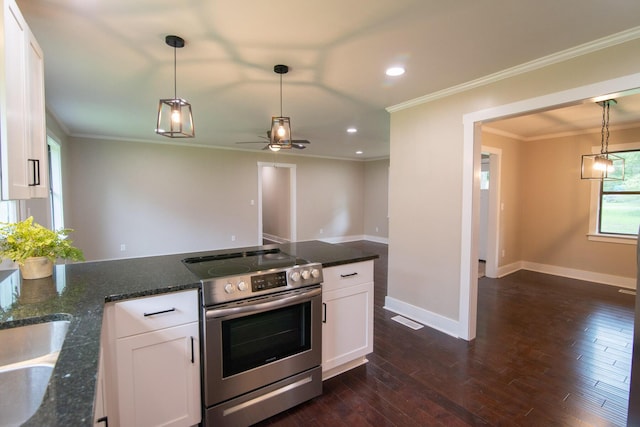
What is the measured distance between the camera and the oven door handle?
165 cm

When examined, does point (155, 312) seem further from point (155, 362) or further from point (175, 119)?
point (175, 119)

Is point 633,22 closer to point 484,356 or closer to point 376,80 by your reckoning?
point 376,80

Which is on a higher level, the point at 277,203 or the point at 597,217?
the point at 277,203

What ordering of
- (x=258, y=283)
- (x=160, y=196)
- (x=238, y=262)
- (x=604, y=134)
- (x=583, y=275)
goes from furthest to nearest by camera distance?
(x=160, y=196) → (x=583, y=275) → (x=604, y=134) → (x=238, y=262) → (x=258, y=283)

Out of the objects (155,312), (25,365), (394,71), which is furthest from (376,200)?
(25,365)

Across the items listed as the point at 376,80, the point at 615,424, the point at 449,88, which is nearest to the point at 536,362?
the point at 615,424

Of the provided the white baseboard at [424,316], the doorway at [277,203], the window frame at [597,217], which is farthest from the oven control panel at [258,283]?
the doorway at [277,203]

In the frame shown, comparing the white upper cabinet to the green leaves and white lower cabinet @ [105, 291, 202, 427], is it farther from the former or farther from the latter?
white lower cabinet @ [105, 291, 202, 427]

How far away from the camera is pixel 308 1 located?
1.67 meters

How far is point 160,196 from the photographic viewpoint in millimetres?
6039

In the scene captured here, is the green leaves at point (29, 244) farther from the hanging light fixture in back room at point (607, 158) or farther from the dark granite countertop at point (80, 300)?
the hanging light fixture in back room at point (607, 158)

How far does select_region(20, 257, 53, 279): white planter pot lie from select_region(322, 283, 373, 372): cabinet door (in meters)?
1.65

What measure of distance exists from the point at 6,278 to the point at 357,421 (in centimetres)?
221

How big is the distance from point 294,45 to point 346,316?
2.01 metres
